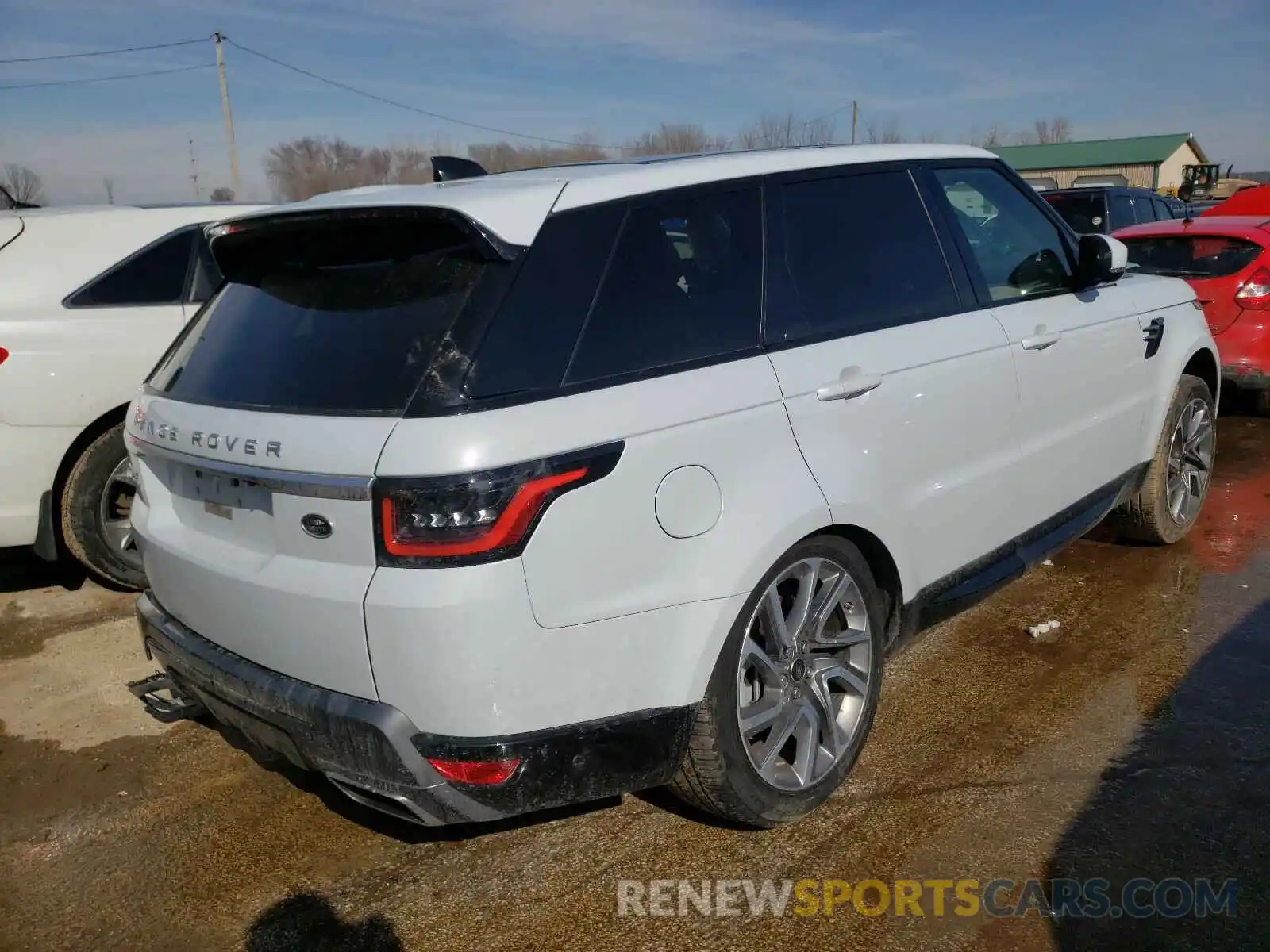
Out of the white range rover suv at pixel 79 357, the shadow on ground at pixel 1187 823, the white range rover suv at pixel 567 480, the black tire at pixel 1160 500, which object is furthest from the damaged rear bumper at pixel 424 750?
the black tire at pixel 1160 500

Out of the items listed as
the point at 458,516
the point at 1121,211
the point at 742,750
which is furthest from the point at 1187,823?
the point at 1121,211

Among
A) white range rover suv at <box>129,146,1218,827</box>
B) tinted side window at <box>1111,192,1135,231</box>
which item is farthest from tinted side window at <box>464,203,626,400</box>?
tinted side window at <box>1111,192,1135,231</box>

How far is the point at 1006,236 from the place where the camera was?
4012 millimetres

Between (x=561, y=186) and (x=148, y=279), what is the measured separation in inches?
133

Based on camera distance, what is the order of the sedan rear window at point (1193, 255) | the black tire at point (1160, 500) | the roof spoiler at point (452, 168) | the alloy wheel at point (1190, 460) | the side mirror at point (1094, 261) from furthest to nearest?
the sedan rear window at point (1193, 255) → the alloy wheel at point (1190, 460) → the black tire at point (1160, 500) → the side mirror at point (1094, 261) → the roof spoiler at point (452, 168)

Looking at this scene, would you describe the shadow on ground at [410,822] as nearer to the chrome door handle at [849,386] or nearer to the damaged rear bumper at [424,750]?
the damaged rear bumper at [424,750]

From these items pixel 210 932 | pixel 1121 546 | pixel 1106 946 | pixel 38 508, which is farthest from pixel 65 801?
pixel 1121 546

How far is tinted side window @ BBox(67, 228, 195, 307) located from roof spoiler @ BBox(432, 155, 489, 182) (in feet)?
6.77

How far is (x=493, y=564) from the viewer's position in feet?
7.23

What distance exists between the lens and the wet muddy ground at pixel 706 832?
2.64m

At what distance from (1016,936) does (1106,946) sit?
0.20 metres

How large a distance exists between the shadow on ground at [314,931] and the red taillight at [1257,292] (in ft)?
23.9

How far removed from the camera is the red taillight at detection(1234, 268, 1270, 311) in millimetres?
7359

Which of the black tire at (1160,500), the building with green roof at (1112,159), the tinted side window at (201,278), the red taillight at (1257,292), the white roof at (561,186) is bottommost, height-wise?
the black tire at (1160,500)
